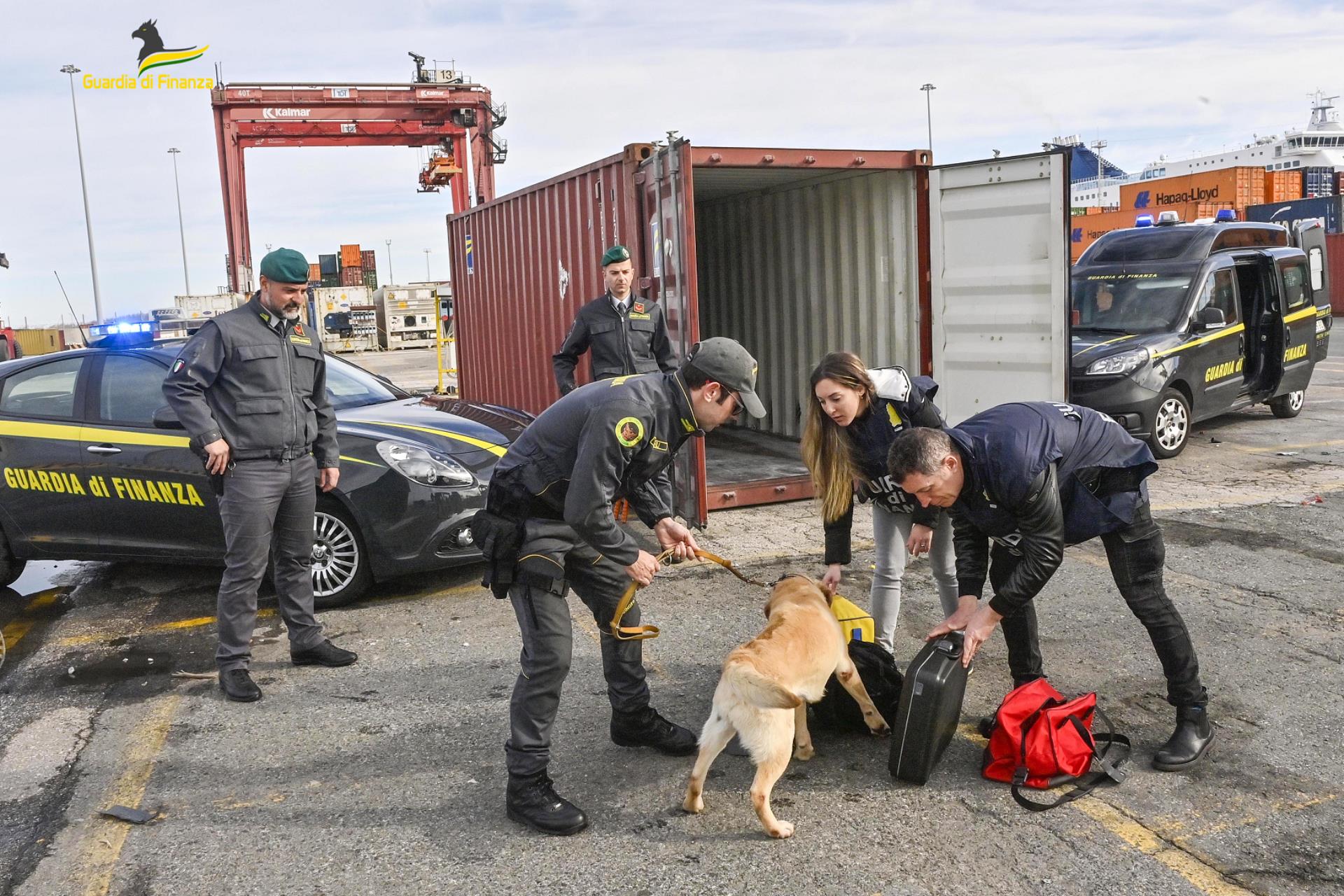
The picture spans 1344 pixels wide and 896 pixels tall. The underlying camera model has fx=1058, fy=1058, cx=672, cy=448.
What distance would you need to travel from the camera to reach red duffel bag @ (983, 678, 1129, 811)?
3.47m

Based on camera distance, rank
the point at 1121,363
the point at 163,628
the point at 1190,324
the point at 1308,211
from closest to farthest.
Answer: the point at 163,628, the point at 1121,363, the point at 1190,324, the point at 1308,211

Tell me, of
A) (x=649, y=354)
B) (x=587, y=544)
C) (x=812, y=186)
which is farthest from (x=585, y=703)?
(x=812, y=186)

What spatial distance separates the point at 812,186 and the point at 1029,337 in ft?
9.55

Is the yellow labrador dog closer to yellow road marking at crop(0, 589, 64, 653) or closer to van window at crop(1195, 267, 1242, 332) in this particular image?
yellow road marking at crop(0, 589, 64, 653)

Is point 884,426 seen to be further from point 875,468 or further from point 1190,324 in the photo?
point 1190,324

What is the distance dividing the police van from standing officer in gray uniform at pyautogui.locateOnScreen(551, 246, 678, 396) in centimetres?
410

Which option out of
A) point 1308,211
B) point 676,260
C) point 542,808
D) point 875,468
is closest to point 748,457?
point 676,260

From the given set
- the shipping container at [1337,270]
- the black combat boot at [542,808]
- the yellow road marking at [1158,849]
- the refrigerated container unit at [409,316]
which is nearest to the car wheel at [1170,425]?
the yellow road marking at [1158,849]

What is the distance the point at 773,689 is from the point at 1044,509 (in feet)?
3.39

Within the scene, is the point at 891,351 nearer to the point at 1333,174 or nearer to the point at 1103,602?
the point at 1103,602

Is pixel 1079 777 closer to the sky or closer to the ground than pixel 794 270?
closer to the ground

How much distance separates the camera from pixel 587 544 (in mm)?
3465

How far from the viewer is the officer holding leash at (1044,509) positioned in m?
3.29

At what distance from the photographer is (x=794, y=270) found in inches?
400
